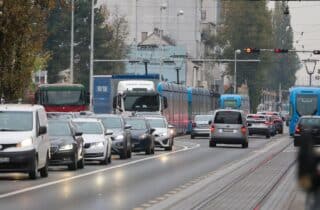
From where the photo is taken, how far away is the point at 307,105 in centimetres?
6712

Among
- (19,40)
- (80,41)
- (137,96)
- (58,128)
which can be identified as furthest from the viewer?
(80,41)

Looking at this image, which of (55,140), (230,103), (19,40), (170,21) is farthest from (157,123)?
(170,21)

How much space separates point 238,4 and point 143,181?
10689 centimetres

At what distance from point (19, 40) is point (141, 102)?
65.9 feet

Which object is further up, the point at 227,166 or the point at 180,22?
the point at 180,22

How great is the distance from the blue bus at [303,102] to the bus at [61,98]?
21.2 meters

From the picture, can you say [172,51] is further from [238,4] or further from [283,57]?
[283,57]

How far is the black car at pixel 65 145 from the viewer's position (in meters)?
26.6

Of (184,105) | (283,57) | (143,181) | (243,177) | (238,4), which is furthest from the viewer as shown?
(283,57)

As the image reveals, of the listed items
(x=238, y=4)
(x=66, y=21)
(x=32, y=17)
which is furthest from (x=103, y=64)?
(x=32, y=17)

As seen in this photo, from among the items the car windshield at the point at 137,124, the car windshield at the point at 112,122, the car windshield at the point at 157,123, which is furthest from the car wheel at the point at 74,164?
the car windshield at the point at 157,123

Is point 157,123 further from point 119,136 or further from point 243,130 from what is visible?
point 119,136

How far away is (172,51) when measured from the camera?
11956 cm

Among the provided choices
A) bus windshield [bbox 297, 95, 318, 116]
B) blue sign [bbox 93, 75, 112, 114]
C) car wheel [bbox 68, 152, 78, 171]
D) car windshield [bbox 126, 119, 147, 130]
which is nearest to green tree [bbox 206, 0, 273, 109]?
bus windshield [bbox 297, 95, 318, 116]
